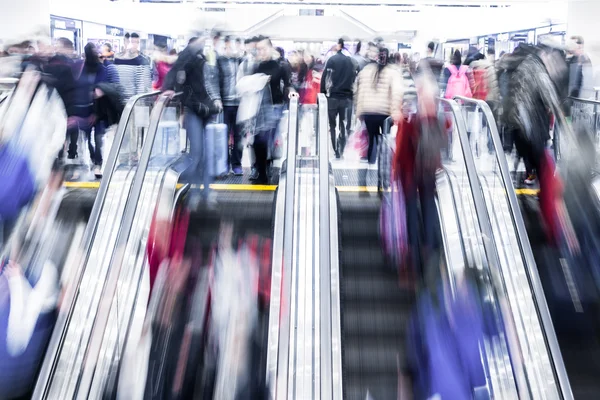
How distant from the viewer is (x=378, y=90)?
22.9 feet

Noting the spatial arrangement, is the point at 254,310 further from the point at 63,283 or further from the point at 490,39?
the point at 490,39

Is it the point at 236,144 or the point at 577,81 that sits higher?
the point at 577,81

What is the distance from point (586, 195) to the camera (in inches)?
192

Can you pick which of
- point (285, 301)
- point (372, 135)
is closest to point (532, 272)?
point (285, 301)

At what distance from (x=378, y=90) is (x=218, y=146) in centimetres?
198

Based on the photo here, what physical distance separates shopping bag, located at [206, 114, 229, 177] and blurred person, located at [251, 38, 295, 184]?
52 centimetres

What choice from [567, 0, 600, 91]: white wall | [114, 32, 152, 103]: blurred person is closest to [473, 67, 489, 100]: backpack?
[114, 32, 152, 103]: blurred person

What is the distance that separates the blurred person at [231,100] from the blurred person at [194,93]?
1.81ft

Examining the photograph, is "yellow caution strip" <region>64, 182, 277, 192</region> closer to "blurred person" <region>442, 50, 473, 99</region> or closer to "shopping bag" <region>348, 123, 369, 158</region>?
"shopping bag" <region>348, 123, 369, 158</region>

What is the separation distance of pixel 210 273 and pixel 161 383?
3.09 feet

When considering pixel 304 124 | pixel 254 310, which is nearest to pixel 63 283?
pixel 254 310

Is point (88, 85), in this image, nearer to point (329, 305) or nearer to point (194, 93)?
point (194, 93)

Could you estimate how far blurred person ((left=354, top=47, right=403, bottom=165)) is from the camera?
695 centimetres

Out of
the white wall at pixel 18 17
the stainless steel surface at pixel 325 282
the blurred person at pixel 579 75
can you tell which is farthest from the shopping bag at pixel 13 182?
the white wall at pixel 18 17
